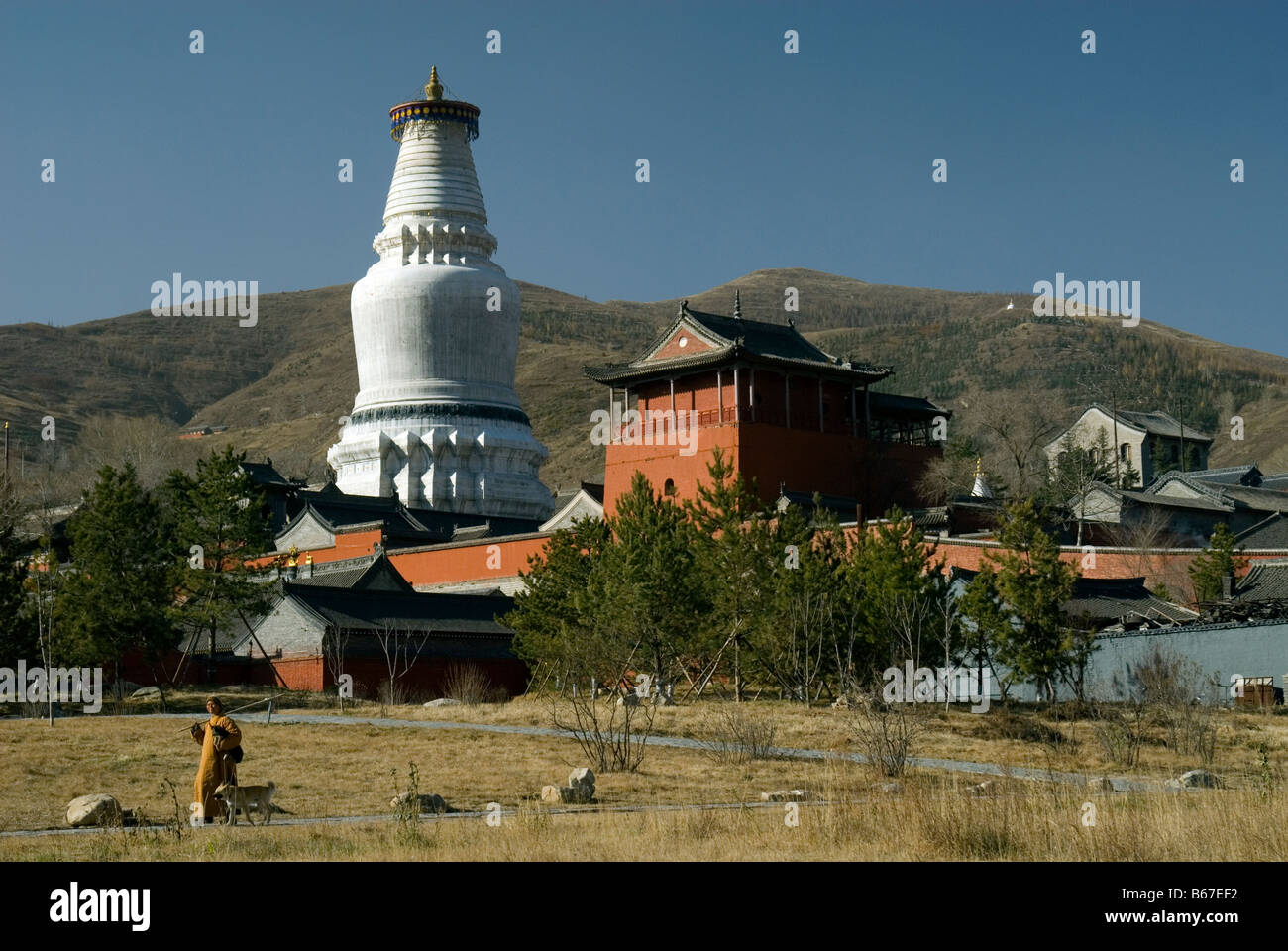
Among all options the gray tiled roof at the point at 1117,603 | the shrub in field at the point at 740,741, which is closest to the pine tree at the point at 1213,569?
the gray tiled roof at the point at 1117,603

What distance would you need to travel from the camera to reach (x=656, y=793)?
63.4 ft

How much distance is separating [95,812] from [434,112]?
5017 centimetres

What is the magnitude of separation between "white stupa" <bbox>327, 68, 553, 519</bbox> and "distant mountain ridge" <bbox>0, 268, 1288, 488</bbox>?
106ft

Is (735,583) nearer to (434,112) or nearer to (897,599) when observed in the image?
(897,599)

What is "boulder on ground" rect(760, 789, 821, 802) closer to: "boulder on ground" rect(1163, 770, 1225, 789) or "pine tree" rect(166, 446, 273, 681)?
"boulder on ground" rect(1163, 770, 1225, 789)

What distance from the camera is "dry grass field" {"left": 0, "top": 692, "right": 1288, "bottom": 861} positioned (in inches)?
506

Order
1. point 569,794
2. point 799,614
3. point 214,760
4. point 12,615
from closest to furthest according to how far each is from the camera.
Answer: point 214,760 < point 569,794 < point 799,614 < point 12,615

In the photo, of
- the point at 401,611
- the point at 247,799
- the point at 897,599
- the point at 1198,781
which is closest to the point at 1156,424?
the point at 401,611

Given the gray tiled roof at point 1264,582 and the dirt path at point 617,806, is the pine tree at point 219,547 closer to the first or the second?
the dirt path at point 617,806

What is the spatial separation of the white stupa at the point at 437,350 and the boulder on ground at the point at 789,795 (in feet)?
142

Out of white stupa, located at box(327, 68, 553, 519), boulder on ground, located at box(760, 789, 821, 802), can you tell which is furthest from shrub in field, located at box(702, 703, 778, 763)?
white stupa, located at box(327, 68, 553, 519)

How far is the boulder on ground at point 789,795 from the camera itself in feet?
58.2

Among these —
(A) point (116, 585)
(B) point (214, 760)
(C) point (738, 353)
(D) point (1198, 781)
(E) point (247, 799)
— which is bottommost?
(D) point (1198, 781)
